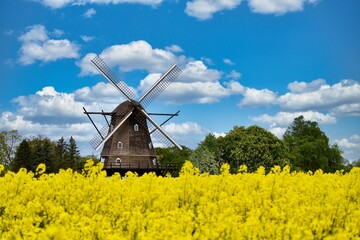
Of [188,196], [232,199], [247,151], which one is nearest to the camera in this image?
[232,199]

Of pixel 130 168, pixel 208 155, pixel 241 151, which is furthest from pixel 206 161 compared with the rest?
pixel 130 168

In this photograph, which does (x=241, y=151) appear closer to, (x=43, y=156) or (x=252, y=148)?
(x=252, y=148)

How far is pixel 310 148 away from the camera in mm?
80250

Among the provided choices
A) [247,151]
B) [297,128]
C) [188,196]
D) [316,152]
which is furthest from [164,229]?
[297,128]

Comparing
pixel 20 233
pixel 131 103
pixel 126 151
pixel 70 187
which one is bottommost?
pixel 20 233

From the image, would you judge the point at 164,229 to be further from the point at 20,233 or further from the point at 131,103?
the point at 131,103

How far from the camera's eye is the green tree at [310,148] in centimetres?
8031

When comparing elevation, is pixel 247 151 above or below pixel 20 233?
above

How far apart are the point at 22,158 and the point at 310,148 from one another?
42868 mm

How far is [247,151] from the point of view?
63375 millimetres

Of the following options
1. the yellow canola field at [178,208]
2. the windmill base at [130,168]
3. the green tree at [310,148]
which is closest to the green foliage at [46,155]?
the windmill base at [130,168]

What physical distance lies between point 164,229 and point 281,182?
7261 mm

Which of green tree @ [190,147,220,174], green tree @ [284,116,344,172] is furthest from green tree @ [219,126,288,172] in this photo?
green tree @ [284,116,344,172]

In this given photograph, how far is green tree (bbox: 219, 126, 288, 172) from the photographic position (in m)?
63.2
